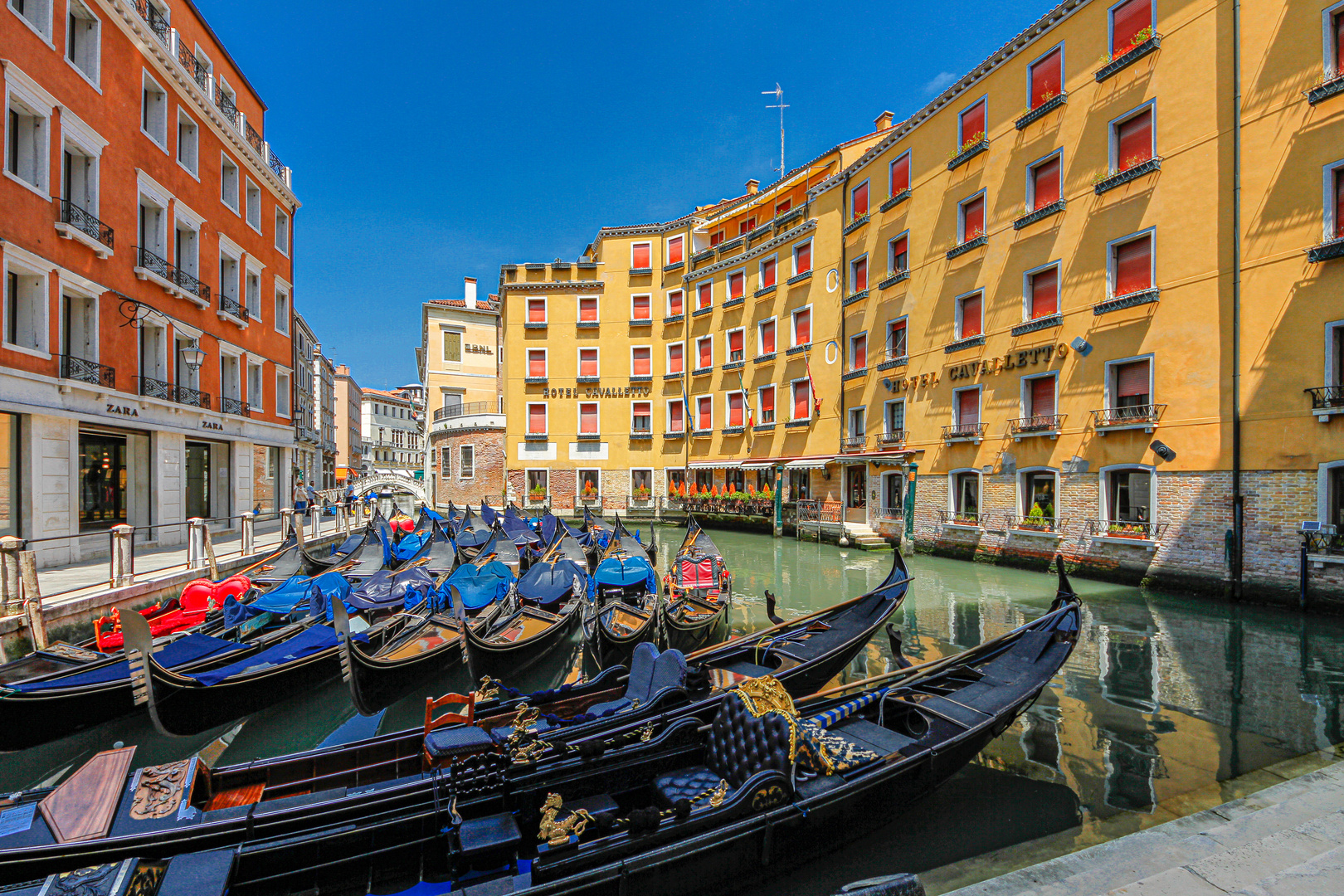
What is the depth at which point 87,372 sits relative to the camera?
10.1m

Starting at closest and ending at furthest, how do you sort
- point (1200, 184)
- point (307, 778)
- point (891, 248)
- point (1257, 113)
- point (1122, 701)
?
point (307, 778)
point (1122, 701)
point (1257, 113)
point (1200, 184)
point (891, 248)

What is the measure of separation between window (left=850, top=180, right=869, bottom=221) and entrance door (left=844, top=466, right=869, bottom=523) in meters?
7.42

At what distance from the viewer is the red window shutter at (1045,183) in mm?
12812

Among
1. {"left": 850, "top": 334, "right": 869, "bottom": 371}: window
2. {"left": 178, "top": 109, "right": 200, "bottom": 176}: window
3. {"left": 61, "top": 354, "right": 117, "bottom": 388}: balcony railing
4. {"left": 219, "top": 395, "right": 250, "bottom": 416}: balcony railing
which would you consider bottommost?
{"left": 219, "top": 395, "right": 250, "bottom": 416}: balcony railing

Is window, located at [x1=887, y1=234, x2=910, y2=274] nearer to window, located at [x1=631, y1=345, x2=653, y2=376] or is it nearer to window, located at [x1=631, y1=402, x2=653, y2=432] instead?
window, located at [x1=631, y1=345, x2=653, y2=376]

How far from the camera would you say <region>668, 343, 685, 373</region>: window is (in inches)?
936

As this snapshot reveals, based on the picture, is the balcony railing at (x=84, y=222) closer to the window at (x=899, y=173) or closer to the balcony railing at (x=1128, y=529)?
the window at (x=899, y=173)

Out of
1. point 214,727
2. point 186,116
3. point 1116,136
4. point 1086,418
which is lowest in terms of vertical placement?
point 214,727

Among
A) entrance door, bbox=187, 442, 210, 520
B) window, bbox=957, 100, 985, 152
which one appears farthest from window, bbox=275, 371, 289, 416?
window, bbox=957, 100, 985, 152

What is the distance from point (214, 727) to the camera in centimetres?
538

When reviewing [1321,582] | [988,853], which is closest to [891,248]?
[1321,582]

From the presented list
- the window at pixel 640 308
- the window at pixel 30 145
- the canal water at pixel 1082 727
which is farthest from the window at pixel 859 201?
the window at pixel 30 145

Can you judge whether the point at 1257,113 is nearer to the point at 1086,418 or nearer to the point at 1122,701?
the point at 1086,418

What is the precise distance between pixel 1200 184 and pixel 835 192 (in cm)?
1035
